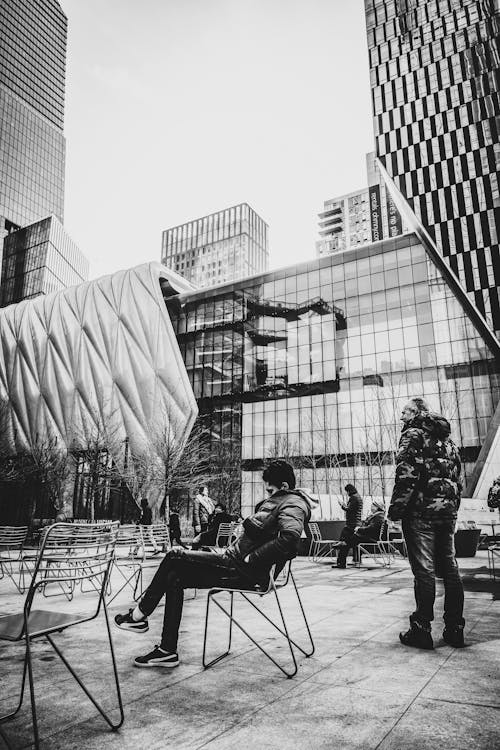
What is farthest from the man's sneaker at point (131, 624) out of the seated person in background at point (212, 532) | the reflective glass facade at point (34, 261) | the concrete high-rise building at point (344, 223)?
the concrete high-rise building at point (344, 223)

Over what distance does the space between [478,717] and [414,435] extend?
2367mm

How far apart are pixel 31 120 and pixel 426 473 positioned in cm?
14158

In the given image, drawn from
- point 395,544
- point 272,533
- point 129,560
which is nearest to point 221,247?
point 395,544

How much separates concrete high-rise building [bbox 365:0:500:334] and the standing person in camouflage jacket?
3985 centimetres

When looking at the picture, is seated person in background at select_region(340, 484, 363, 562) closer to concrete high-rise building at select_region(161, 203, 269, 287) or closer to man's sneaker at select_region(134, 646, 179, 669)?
man's sneaker at select_region(134, 646, 179, 669)

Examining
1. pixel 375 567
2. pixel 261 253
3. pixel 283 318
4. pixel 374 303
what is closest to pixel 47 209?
pixel 261 253

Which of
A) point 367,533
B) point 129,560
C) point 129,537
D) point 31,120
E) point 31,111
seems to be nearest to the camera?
point 129,537

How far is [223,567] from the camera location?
371cm

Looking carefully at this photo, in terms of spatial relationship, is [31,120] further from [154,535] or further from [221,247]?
[154,535]

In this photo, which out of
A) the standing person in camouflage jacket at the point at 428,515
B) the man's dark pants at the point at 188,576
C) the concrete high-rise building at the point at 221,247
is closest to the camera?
the man's dark pants at the point at 188,576

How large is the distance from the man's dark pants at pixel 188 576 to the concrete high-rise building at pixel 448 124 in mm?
41557

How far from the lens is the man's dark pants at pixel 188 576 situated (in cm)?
363

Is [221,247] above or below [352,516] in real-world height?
above

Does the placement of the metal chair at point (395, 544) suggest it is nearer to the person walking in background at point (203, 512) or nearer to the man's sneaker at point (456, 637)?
the person walking in background at point (203, 512)
